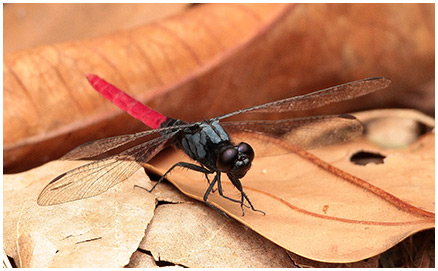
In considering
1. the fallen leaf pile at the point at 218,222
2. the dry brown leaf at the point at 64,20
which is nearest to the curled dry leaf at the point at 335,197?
the fallen leaf pile at the point at 218,222

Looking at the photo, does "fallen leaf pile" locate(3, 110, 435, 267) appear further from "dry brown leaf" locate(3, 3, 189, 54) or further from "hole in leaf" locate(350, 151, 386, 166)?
"dry brown leaf" locate(3, 3, 189, 54)

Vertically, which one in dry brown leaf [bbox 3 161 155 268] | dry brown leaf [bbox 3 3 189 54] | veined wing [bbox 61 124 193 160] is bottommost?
dry brown leaf [bbox 3 161 155 268]

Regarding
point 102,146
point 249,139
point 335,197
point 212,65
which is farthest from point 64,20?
point 335,197

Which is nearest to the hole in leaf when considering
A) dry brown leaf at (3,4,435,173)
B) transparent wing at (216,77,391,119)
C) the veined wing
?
transparent wing at (216,77,391,119)

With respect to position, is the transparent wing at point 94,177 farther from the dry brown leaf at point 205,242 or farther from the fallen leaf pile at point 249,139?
the dry brown leaf at point 205,242

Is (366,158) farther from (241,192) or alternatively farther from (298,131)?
(241,192)

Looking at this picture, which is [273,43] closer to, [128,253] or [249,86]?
[249,86]

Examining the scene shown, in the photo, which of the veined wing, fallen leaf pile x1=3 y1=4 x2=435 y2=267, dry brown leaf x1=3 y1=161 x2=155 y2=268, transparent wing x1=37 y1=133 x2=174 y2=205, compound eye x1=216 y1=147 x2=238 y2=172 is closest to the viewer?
dry brown leaf x1=3 y1=161 x2=155 y2=268
